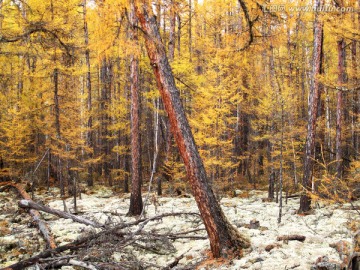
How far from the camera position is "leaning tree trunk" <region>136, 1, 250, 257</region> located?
16.3ft

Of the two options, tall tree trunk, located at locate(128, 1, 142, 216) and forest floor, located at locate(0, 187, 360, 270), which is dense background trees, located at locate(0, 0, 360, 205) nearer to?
tall tree trunk, located at locate(128, 1, 142, 216)

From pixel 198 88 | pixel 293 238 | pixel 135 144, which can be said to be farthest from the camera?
pixel 198 88

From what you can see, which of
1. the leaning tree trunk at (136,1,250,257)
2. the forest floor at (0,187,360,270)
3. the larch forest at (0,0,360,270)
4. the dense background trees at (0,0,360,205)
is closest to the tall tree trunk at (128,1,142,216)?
the larch forest at (0,0,360,270)

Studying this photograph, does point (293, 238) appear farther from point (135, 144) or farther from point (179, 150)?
point (135, 144)

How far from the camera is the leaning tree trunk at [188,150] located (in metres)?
4.98

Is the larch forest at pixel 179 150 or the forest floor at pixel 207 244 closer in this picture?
the forest floor at pixel 207 244

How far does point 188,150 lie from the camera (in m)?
5.03

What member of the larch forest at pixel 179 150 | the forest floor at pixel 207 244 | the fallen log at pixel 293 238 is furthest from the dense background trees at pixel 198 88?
the fallen log at pixel 293 238

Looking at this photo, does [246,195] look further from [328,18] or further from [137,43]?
[137,43]

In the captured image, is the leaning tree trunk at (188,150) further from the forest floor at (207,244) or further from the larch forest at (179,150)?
the forest floor at (207,244)

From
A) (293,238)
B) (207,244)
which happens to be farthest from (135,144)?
(293,238)

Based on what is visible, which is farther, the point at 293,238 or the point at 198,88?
the point at 198,88

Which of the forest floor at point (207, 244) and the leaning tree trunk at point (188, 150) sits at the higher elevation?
the leaning tree trunk at point (188, 150)

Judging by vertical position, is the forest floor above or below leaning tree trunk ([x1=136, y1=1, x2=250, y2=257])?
below
